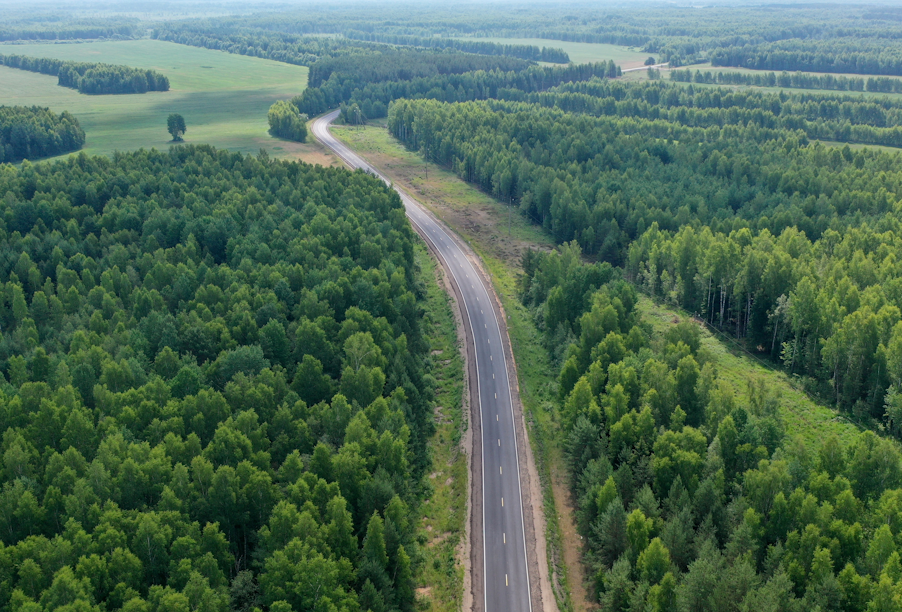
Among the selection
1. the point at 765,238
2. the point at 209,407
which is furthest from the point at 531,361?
the point at 209,407

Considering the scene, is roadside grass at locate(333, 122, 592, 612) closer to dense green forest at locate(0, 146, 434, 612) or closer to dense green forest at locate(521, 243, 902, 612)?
dense green forest at locate(521, 243, 902, 612)

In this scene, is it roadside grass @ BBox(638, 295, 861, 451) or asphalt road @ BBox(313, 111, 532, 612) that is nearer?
asphalt road @ BBox(313, 111, 532, 612)

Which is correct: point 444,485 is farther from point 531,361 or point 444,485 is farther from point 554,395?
point 531,361

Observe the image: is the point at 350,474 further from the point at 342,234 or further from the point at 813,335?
the point at 813,335

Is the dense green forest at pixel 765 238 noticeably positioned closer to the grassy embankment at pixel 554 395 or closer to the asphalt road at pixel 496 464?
the grassy embankment at pixel 554 395

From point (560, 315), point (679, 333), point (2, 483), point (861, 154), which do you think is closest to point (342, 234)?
point (560, 315)

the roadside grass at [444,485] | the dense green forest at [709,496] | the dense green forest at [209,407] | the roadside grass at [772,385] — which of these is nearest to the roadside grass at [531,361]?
the dense green forest at [709,496]

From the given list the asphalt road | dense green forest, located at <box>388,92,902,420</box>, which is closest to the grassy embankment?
the asphalt road
